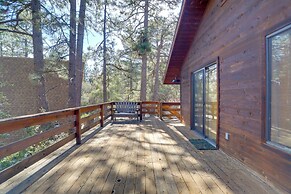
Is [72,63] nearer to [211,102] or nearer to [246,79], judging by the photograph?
[211,102]

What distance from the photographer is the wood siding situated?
8.68ft

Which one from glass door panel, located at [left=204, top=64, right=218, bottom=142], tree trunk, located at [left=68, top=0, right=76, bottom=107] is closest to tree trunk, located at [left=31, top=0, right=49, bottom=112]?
tree trunk, located at [left=68, top=0, right=76, bottom=107]

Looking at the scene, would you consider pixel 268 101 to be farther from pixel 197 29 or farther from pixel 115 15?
pixel 115 15

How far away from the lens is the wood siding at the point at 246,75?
264 cm

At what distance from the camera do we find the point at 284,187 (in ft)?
8.03

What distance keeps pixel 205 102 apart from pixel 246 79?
6.93 ft

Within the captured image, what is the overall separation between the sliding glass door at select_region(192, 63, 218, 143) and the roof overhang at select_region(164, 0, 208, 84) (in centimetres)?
116

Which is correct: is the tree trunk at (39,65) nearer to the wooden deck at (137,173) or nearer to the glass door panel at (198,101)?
the wooden deck at (137,173)

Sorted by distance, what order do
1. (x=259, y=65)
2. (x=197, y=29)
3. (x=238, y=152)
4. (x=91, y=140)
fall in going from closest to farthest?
(x=259, y=65) → (x=238, y=152) → (x=91, y=140) → (x=197, y=29)

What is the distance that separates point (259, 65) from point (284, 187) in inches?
60.5

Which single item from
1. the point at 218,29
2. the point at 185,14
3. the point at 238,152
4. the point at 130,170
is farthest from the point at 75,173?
the point at 185,14

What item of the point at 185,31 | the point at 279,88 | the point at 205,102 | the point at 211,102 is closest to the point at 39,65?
the point at 185,31

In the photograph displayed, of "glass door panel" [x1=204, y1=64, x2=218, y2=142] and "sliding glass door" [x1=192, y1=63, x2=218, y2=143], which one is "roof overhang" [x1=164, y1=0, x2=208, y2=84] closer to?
"sliding glass door" [x1=192, y1=63, x2=218, y2=143]

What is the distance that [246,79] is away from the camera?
3.39 m
